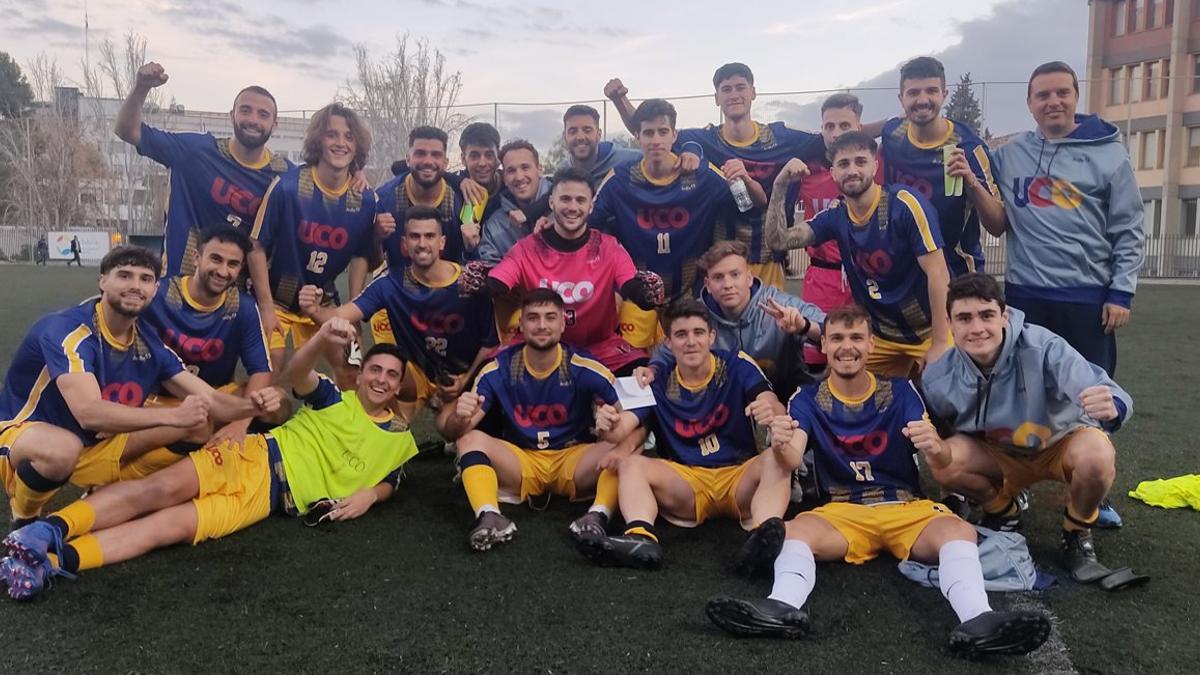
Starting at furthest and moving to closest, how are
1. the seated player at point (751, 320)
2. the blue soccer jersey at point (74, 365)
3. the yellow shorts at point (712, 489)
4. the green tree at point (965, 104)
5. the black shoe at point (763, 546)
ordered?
1. the green tree at point (965, 104)
2. the seated player at point (751, 320)
3. the yellow shorts at point (712, 489)
4. the blue soccer jersey at point (74, 365)
5. the black shoe at point (763, 546)

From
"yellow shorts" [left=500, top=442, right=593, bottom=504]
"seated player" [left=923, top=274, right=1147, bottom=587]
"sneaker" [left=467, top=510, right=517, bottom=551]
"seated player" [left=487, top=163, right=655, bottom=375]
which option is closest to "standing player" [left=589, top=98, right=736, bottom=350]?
"seated player" [left=487, top=163, right=655, bottom=375]

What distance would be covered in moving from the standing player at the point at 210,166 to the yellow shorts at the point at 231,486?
2.05 metres

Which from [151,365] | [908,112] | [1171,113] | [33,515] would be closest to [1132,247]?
[908,112]

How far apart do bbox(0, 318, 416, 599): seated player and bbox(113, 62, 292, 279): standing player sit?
180 centimetres

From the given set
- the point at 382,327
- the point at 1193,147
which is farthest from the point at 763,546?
the point at 1193,147

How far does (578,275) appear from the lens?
4.67 m

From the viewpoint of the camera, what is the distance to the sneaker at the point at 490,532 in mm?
3495

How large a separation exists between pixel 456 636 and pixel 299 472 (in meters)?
1.55

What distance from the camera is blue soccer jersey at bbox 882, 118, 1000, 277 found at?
15.3 ft

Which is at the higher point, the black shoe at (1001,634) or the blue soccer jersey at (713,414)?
the blue soccer jersey at (713,414)

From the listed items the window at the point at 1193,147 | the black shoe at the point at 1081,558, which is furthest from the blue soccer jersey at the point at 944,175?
the window at the point at 1193,147

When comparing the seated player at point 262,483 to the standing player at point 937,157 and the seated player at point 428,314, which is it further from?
the standing player at point 937,157

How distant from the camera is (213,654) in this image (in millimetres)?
2578

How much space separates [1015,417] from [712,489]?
1312mm
